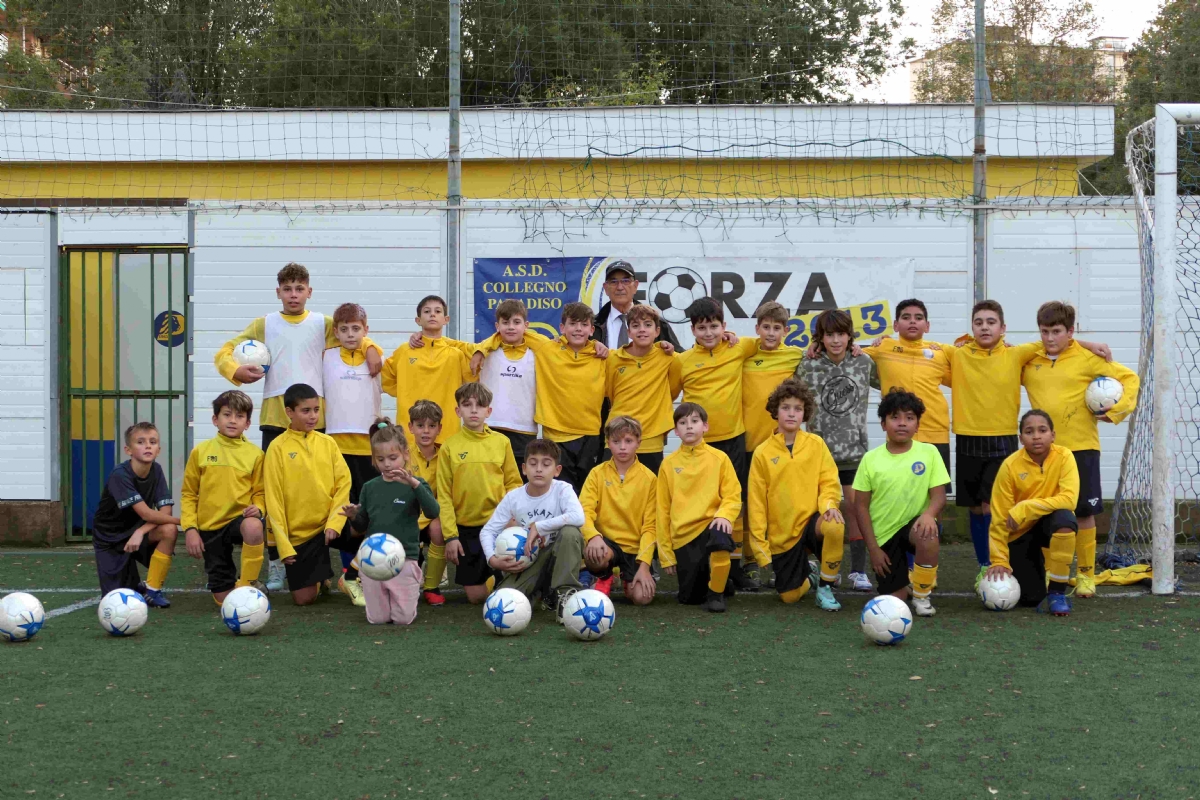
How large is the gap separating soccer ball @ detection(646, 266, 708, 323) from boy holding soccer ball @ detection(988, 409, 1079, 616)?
274cm

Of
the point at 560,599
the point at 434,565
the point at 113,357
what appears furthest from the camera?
the point at 113,357

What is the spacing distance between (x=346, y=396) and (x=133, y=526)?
48.5 inches

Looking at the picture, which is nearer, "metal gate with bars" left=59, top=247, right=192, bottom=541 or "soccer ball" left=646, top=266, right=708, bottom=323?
"soccer ball" left=646, top=266, right=708, bottom=323

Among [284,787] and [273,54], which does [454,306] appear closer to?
[284,787]

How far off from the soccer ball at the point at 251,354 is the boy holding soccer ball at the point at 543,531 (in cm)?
150

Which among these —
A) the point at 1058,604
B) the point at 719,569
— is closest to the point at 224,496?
the point at 719,569

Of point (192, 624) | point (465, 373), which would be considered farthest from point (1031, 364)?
point (192, 624)

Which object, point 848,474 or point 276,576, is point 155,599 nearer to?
point 276,576

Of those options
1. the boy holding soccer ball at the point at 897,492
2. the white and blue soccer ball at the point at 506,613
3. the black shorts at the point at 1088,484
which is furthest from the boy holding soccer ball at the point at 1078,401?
the white and blue soccer ball at the point at 506,613

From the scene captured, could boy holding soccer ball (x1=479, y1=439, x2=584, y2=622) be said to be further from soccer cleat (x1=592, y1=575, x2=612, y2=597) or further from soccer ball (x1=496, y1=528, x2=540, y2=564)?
soccer cleat (x1=592, y1=575, x2=612, y2=597)

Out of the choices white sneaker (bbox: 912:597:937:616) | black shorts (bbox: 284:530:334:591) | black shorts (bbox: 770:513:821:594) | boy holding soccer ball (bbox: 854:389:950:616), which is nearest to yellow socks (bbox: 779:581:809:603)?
black shorts (bbox: 770:513:821:594)

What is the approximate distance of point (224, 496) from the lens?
582 cm

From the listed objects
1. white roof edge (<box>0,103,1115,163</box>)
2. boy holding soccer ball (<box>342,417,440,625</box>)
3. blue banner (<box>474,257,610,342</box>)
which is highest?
white roof edge (<box>0,103,1115,163</box>)

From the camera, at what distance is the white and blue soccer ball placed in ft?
15.9
